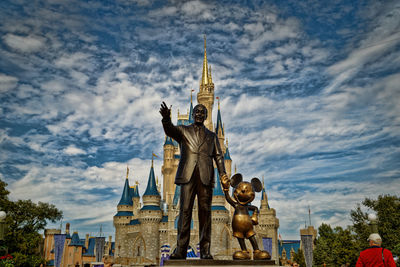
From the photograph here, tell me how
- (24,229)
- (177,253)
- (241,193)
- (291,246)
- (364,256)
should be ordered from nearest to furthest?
(364,256) → (177,253) → (241,193) → (24,229) → (291,246)

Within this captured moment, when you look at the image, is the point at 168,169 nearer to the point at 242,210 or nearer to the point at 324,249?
the point at 324,249

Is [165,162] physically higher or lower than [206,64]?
lower

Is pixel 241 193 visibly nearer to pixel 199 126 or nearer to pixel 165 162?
pixel 199 126

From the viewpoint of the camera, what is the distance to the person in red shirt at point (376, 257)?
4.08 m

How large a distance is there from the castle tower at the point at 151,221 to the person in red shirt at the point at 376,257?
3753 cm

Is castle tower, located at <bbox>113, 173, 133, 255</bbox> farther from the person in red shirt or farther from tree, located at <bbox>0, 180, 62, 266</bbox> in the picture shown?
the person in red shirt

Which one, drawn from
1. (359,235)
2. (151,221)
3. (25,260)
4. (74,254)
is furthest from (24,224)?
(359,235)

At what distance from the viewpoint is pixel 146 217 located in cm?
4091

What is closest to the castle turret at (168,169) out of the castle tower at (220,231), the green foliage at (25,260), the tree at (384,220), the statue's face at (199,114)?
the castle tower at (220,231)

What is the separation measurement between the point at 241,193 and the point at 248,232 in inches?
26.3

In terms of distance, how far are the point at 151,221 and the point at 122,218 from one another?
4.95 m

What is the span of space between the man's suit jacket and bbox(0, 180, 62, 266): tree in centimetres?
2313

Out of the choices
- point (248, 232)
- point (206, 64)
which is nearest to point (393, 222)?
point (248, 232)

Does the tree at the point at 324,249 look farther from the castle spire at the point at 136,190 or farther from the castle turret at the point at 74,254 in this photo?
the castle turret at the point at 74,254
